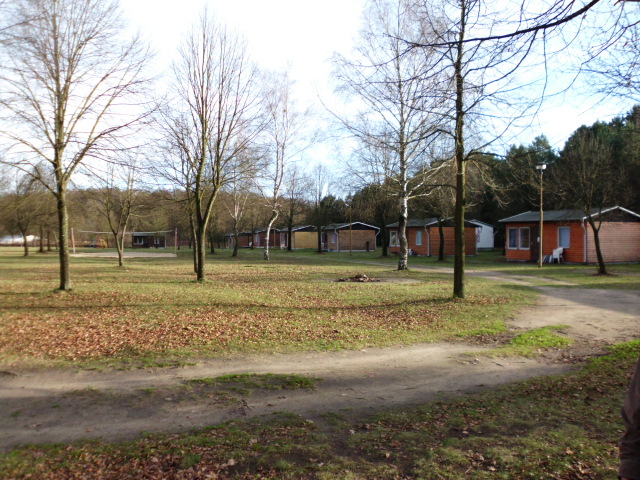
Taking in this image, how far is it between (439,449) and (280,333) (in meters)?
5.41

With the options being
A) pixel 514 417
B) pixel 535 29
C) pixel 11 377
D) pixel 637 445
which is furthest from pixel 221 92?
pixel 637 445

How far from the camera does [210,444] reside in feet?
13.0

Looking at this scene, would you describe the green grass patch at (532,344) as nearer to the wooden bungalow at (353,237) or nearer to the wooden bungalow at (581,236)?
the wooden bungalow at (581,236)

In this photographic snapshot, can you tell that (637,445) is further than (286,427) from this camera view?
No

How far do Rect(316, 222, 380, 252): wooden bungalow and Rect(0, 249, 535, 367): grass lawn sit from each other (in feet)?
131

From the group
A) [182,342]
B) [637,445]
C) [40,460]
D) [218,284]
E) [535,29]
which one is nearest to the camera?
[637,445]

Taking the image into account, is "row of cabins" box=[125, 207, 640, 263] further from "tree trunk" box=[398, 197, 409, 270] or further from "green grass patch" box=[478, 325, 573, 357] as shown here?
"green grass patch" box=[478, 325, 573, 357]

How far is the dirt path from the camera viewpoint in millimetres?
4559

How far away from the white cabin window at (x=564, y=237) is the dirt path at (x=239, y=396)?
2345cm

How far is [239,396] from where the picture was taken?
5.39m

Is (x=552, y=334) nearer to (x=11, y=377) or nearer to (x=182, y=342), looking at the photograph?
(x=182, y=342)

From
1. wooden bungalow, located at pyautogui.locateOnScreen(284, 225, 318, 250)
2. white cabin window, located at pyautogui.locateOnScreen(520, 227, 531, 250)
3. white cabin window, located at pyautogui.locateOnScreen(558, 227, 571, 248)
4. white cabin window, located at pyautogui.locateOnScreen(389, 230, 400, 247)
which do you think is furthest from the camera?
wooden bungalow, located at pyautogui.locateOnScreen(284, 225, 318, 250)

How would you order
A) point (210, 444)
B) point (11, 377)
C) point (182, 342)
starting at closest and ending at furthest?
point (210, 444), point (11, 377), point (182, 342)

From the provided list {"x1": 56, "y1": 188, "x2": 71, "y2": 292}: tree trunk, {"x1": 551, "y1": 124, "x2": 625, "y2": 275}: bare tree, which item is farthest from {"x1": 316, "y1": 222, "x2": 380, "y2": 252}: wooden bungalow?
A: {"x1": 56, "y1": 188, "x2": 71, "y2": 292}: tree trunk
